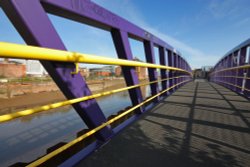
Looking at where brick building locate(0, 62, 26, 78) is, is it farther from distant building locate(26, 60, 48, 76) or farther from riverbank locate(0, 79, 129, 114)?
riverbank locate(0, 79, 129, 114)

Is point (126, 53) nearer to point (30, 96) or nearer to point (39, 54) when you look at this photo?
point (39, 54)

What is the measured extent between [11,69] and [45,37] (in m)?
40.9

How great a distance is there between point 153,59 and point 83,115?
2.44 metres

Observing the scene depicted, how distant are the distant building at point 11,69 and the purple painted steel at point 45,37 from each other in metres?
34.6

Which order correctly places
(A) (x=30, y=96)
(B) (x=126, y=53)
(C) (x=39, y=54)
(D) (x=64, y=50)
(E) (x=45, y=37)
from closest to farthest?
(C) (x=39, y=54), (E) (x=45, y=37), (D) (x=64, y=50), (B) (x=126, y=53), (A) (x=30, y=96)

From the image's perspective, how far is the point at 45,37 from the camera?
115 cm

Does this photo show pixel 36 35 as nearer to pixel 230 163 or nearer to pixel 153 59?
pixel 230 163

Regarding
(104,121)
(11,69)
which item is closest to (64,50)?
(104,121)

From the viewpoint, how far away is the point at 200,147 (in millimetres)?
1682

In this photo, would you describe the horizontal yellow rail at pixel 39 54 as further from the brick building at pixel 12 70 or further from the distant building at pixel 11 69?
the brick building at pixel 12 70

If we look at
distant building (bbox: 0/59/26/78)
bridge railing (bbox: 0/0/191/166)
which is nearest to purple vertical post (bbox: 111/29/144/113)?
bridge railing (bbox: 0/0/191/166)

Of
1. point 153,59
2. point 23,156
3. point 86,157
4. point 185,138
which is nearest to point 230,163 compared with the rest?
point 185,138

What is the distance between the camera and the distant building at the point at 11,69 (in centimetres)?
3014

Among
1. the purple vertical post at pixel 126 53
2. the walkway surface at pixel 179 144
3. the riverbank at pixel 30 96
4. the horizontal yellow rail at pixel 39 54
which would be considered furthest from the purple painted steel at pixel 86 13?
the riverbank at pixel 30 96
